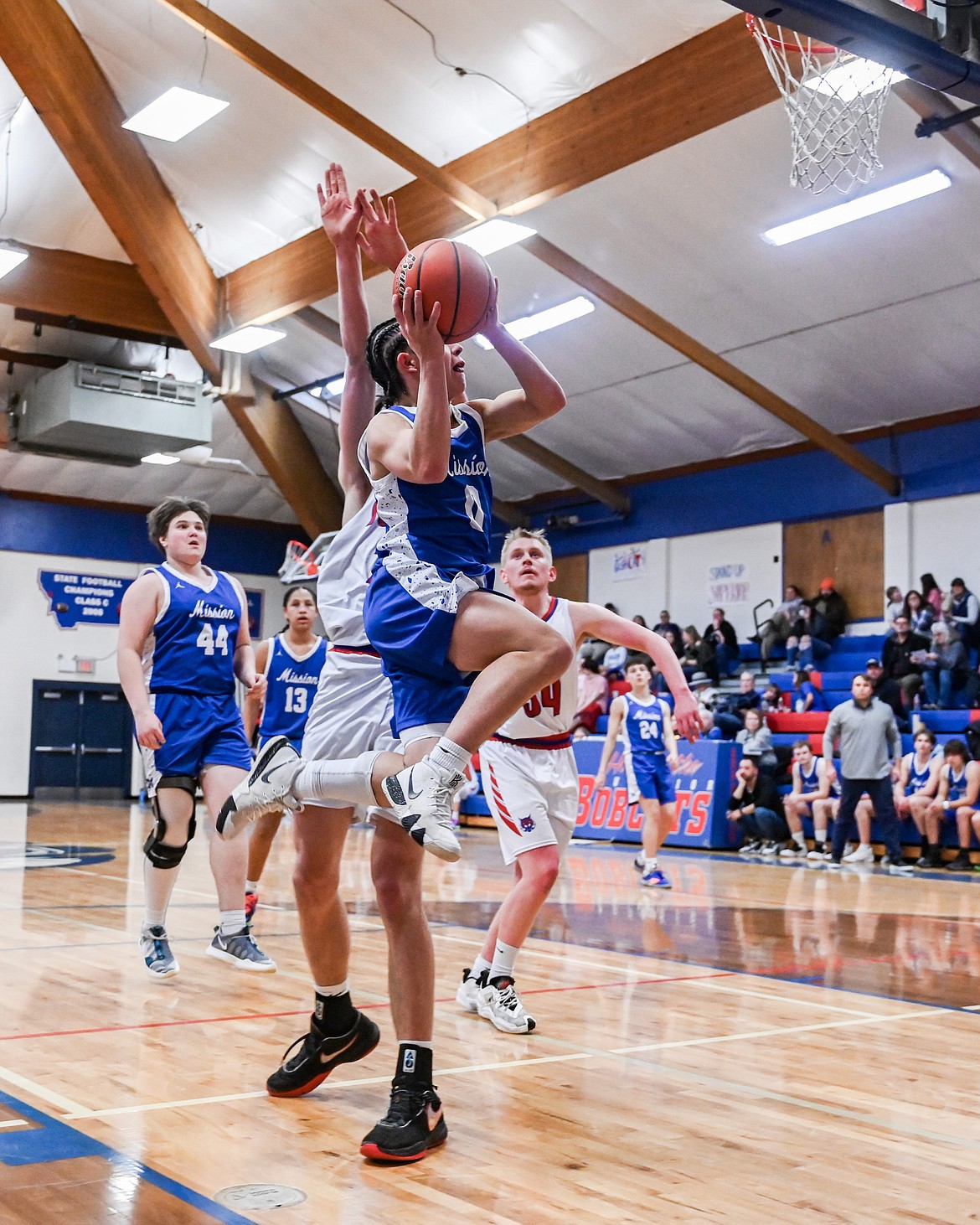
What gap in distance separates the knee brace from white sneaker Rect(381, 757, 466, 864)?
→ 279 cm

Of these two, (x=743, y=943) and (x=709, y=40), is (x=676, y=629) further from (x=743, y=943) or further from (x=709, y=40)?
(x=743, y=943)

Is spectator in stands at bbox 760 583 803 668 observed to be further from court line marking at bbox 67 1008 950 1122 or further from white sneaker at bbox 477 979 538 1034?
white sneaker at bbox 477 979 538 1034

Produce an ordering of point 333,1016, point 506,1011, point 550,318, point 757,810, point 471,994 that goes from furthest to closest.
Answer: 1. point 550,318
2. point 757,810
3. point 471,994
4. point 506,1011
5. point 333,1016

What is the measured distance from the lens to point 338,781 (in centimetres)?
310

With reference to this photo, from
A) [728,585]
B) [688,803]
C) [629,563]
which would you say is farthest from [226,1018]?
[629,563]

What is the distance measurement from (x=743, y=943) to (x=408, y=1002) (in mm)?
4238

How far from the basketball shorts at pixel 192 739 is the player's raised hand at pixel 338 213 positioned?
2530 millimetres

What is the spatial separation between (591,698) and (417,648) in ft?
50.9

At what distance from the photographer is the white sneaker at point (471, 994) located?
486cm

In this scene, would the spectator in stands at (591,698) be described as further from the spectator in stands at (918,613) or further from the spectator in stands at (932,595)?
the spectator in stands at (932,595)

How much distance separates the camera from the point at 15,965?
219 inches

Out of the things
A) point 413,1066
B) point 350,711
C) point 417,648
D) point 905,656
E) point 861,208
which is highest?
point 861,208

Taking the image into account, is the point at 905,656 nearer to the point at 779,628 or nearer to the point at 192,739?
the point at 779,628

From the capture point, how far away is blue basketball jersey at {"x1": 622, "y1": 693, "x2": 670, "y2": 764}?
1117 centimetres
